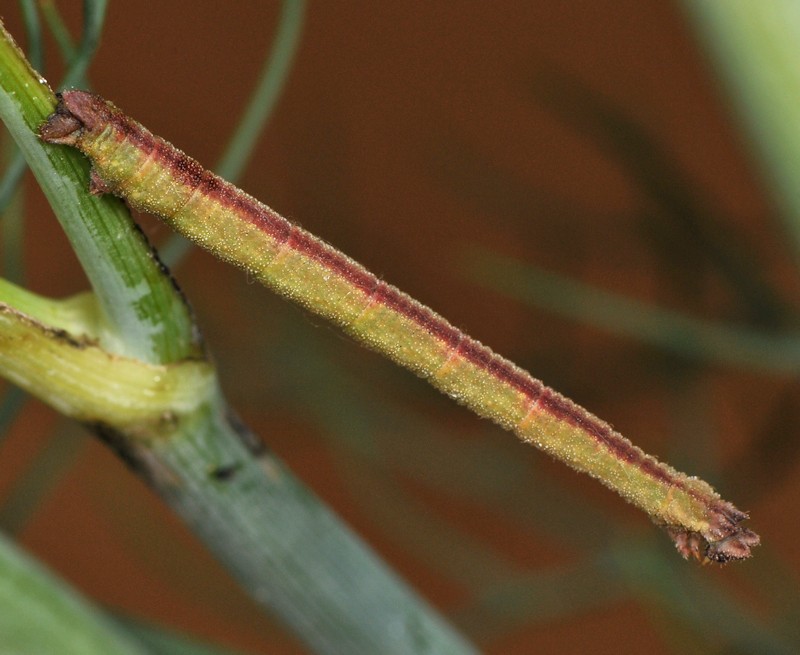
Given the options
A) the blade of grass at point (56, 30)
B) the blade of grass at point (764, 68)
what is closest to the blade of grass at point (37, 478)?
the blade of grass at point (56, 30)

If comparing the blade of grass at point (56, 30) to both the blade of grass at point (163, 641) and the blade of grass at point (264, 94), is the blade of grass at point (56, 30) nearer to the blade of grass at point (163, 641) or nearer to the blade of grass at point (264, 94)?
the blade of grass at point (264, 94)

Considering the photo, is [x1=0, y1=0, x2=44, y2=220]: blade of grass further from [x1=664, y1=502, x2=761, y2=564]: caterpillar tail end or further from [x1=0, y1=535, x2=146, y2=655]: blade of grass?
[x1=664, y1=502, x2=761, y2=564]: caterpillar tail end

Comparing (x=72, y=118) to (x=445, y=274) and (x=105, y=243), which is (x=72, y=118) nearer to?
(x=105, y=243)

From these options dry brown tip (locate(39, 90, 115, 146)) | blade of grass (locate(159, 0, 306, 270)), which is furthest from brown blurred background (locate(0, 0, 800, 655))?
dry brown tip (locate(39, 90, 115, 146))

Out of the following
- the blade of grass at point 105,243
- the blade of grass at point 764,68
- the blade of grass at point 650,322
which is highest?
the blade of grass at point 650,322

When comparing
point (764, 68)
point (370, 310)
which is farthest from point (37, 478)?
point (764, 68)

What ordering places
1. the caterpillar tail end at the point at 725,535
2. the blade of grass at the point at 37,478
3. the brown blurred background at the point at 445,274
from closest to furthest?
the caterpillar tail end at the point at 725,535
the blade of grass at the point at 37,478
the brown blurred background at the point at 445,274

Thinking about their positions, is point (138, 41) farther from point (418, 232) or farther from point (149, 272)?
point (149, 272)
